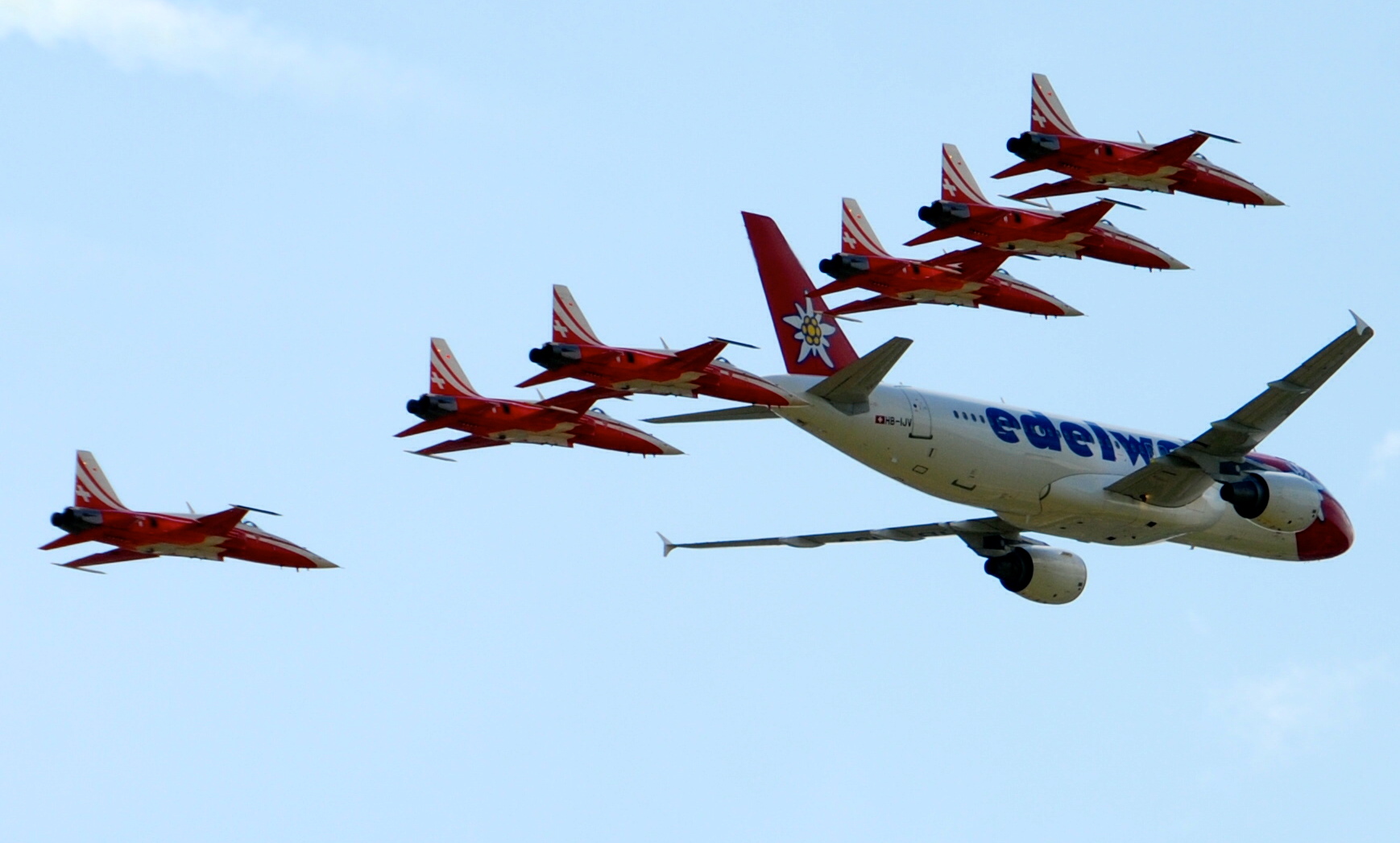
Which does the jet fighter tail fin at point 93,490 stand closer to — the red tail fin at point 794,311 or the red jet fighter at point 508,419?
the red jet fighter at point 508,419

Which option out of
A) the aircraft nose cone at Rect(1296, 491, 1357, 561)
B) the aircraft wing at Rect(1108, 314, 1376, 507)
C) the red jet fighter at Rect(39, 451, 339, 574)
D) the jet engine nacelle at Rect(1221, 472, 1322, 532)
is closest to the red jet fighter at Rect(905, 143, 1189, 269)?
the aircraft wing at Rect(1108, 314, 1376, 507)

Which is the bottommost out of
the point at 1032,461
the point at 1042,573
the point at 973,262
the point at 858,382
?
the point at 1042,573

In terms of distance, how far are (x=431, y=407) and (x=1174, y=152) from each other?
1568 centimetres

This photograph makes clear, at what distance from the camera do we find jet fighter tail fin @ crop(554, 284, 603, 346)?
39.1 m

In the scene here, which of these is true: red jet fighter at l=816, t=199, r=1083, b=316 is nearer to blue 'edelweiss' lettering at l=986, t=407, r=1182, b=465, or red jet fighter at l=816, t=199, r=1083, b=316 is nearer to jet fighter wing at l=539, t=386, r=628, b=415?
blue 'edelweiss' lettering at l=986, t=407, r=1182, b=465

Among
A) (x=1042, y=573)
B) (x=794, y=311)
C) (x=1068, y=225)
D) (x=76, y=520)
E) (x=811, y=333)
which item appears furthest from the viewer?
(x=1042, y=573)

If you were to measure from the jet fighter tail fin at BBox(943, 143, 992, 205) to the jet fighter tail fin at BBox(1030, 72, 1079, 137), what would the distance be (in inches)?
92.9

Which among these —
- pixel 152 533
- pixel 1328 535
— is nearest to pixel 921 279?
pixel 1328 535

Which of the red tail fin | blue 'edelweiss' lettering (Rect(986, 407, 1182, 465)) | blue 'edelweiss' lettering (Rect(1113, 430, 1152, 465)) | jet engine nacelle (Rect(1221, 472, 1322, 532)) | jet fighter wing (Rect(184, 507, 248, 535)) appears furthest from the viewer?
blue 'edelweiss' lettering (Rect(1113, 430, 1152, 465))

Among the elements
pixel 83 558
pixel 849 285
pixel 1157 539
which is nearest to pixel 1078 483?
pixel 1157 539

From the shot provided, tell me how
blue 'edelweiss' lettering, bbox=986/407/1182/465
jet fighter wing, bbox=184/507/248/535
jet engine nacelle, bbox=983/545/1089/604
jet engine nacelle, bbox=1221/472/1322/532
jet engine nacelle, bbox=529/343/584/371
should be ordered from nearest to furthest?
1. jet engine nacelle, bbox=529/343/584/371
2. jet fighter wing, bbox=184/507/248/535
3. jet engine nacelle, bbox=1221/472/1322/532
4. blue 'edelweiss' lettering, bbox=986/407/1182/465
5. jet engine nacelle, bbox=983/545/1089/604

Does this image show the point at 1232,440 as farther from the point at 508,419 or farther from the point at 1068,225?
the point at 508,419

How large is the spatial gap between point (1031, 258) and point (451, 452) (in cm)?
1305

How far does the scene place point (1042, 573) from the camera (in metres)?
48.6
